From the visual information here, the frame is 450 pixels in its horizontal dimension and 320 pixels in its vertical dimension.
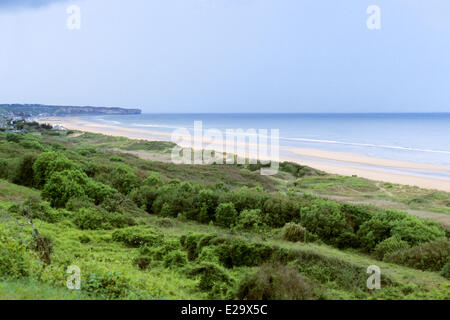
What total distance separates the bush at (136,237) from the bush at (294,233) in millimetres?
5044

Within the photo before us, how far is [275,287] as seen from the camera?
26.4 feet

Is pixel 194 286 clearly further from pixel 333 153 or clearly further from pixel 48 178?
pixel 333 153

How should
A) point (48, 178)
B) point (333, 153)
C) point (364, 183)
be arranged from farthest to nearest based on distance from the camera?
point (333, 153) → point (364, 183) → point (48, 178)

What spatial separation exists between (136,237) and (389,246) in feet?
30.8

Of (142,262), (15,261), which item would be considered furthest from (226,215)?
(15,261)

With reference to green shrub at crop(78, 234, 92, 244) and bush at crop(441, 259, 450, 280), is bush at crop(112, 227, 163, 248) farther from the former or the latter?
bush at crop(441, 259, 450, 280)

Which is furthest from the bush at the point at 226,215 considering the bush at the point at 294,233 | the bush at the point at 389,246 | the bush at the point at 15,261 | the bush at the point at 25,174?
the bush at the point at 25,174

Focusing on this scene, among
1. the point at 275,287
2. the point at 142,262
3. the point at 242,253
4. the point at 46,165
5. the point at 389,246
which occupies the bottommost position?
the point at 389,246

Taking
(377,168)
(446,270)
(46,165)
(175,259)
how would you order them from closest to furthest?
1. (446,270)
2. (175,259)
3. (46,165)
4. (377,168)

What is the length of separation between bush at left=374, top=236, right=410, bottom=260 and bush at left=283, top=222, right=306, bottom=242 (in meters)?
2.76

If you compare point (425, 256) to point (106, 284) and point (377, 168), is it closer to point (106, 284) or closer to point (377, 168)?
point (106, 284)
